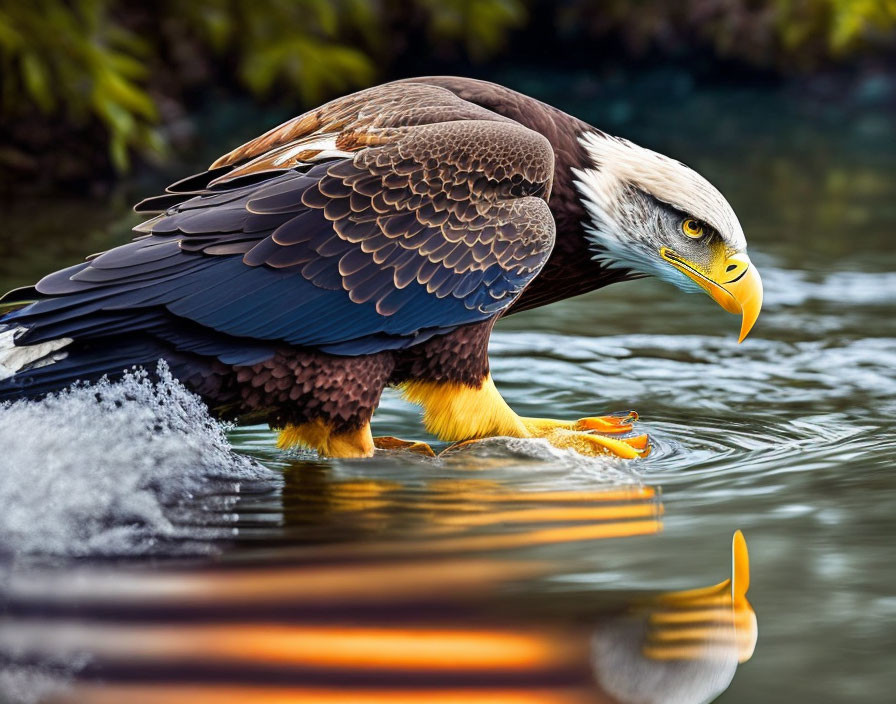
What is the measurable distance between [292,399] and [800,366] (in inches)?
95.2

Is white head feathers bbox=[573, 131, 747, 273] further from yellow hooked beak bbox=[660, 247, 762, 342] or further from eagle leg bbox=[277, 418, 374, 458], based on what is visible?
eagle leg bbox=[277, 418, 374, 458]

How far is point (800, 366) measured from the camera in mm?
5641

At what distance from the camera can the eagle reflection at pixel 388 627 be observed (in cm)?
258

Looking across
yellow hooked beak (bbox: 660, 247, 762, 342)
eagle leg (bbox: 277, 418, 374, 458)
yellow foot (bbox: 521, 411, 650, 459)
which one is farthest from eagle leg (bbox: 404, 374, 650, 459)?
yellow hooked beak (bbox: 660, 247, 762, 342)

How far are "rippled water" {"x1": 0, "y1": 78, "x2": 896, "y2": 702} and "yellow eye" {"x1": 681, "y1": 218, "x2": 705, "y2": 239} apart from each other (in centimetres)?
66

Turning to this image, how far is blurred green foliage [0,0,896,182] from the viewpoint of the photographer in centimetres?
883

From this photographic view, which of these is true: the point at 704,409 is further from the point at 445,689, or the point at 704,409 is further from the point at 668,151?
the point at 668,151

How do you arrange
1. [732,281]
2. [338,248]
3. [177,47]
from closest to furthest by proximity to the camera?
1. [338,248]
2. [732,281]
3. [177,47]

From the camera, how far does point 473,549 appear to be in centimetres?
332

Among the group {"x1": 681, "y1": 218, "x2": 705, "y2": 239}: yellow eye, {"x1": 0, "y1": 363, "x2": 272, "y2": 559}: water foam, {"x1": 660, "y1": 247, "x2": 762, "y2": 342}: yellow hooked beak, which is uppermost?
{"x1": 681, "y1": 218, "x2": 705, "y2": 239}: yellow eye

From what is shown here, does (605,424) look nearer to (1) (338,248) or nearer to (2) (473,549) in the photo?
(1) (338,248)

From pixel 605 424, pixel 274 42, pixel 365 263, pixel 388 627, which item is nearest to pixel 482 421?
pixel 605 424

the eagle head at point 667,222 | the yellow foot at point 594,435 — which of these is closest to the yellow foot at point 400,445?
the yellow foot at point 594,435

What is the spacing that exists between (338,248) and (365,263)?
0.09 metres
